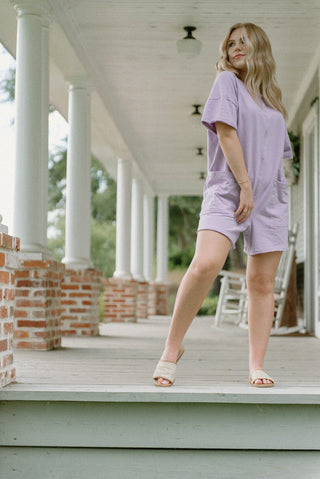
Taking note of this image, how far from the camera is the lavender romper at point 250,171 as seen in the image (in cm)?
249

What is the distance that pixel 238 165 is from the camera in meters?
2.46

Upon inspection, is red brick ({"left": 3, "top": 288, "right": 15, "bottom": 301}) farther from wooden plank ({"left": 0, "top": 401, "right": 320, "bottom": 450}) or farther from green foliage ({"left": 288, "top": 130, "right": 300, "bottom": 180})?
green foliage ({"left": 288, "top": 130, "right": 300, "bottom": 180})

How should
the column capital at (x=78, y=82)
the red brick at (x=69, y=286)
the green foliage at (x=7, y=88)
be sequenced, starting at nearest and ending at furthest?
the red brick at (x=69, y=286), the column capital at (x=78, y=82), the green foliage at (x=7, y=88)

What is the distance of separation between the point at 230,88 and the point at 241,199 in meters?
0.43

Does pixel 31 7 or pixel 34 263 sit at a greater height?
pixel 31 7

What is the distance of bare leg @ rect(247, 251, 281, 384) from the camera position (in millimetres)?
2590

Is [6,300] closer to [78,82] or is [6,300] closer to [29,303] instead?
[29,303]

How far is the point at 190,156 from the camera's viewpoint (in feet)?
34.1

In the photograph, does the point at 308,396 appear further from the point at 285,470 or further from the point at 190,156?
the point at 190,156

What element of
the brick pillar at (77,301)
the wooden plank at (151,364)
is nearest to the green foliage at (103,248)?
the brick pillar at (77,301)

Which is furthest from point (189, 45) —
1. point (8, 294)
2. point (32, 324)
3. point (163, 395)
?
point (163, 395)

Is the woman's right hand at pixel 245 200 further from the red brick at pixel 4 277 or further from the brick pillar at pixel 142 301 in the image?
the brick pillar at pixel 142 301

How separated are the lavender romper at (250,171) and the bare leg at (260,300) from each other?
60mm

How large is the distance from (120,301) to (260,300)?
21.8ft
